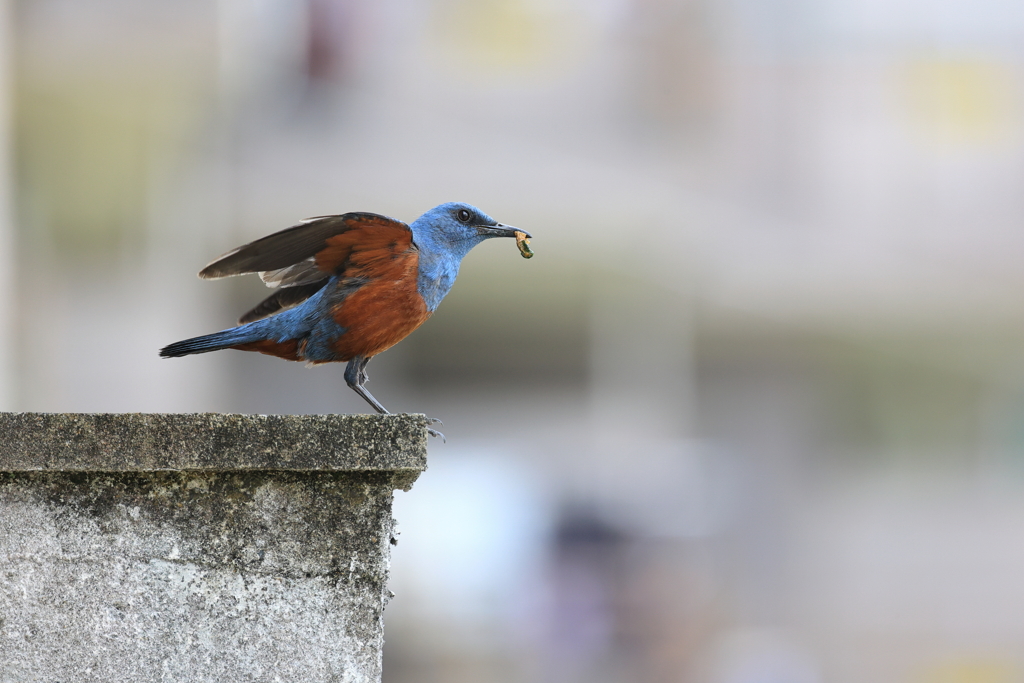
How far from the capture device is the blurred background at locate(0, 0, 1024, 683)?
10219mm

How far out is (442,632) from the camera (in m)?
9.73

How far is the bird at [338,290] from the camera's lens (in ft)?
9.15

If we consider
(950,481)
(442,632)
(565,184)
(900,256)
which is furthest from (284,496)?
(950,481)

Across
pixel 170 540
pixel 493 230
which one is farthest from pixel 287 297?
pixel 170 540

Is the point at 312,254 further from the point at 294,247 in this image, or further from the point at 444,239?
the point at 444,239

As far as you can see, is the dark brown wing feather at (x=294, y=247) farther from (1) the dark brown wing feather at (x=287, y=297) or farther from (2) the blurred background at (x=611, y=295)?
(2) the blurred background at (x=611, y=295)

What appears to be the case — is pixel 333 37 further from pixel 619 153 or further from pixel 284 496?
pixel 284 496

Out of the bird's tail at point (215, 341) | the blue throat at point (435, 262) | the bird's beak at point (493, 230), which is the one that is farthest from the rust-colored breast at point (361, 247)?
the bird's beak at point (493, 230)

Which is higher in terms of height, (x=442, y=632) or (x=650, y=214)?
(x=650, y=214)

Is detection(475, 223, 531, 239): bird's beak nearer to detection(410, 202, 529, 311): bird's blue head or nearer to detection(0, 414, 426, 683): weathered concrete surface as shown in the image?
detection(410, 202, 529, 311): bird's blue head

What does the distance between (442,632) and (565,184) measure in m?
4.41

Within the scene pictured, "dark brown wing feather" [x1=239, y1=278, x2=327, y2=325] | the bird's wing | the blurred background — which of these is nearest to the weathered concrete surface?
the bird's wing

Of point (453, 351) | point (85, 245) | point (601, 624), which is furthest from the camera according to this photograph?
point (453, 351)

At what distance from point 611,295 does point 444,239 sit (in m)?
9.18
